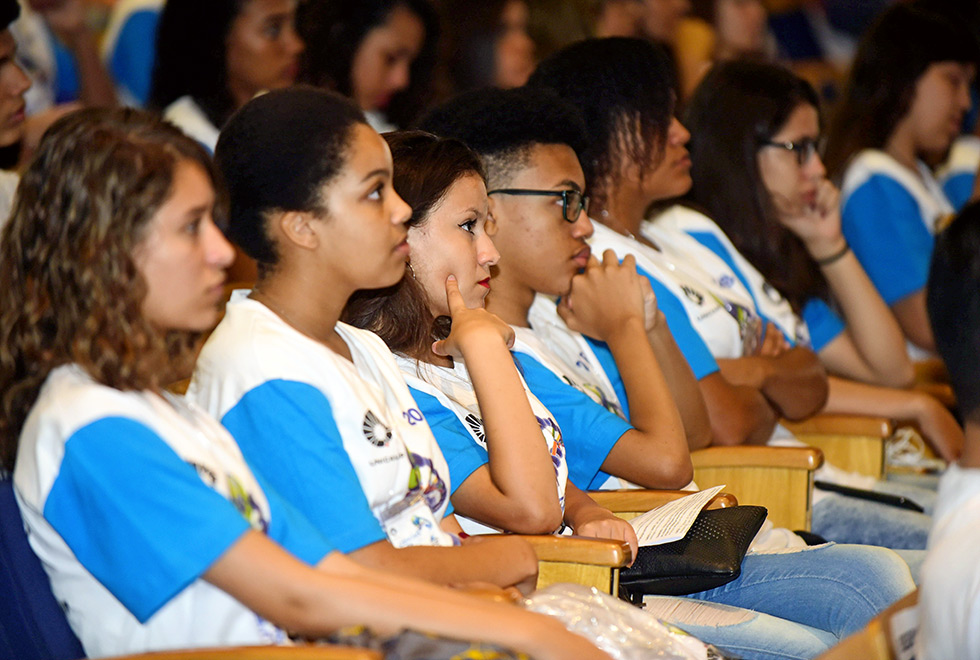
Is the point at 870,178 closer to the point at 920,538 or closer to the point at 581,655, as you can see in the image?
the point at 920,538

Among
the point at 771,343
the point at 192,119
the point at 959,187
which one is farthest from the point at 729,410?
the point at 959,187

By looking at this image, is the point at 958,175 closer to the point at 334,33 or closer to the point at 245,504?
the point at 334,33

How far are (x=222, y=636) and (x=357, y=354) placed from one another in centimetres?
54

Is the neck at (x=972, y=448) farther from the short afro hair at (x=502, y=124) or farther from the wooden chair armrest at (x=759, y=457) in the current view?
the short afro hair at (x=502, y=124)

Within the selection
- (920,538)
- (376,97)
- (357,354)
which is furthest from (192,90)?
(920,538)

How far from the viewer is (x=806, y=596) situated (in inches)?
83.8

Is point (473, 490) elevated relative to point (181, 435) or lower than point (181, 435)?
lower

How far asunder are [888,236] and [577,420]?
2.05m

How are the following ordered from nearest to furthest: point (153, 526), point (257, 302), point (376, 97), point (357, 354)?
1. point (153, 526)
2. point (257, 302)
3. point (357, 354)
4. point (376, 97)

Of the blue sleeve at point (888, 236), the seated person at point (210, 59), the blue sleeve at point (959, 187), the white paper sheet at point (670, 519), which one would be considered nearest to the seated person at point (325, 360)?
the white paper sheet at point (670, 519)

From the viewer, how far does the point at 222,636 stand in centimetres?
143

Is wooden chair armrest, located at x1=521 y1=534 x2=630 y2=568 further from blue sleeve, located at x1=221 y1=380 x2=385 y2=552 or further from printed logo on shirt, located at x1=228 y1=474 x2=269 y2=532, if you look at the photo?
printed logo on shirt, located at x1=228 y1=474 x2=269 y2=532

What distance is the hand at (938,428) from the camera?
3.17m

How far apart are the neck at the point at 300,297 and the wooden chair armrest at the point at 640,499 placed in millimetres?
802
